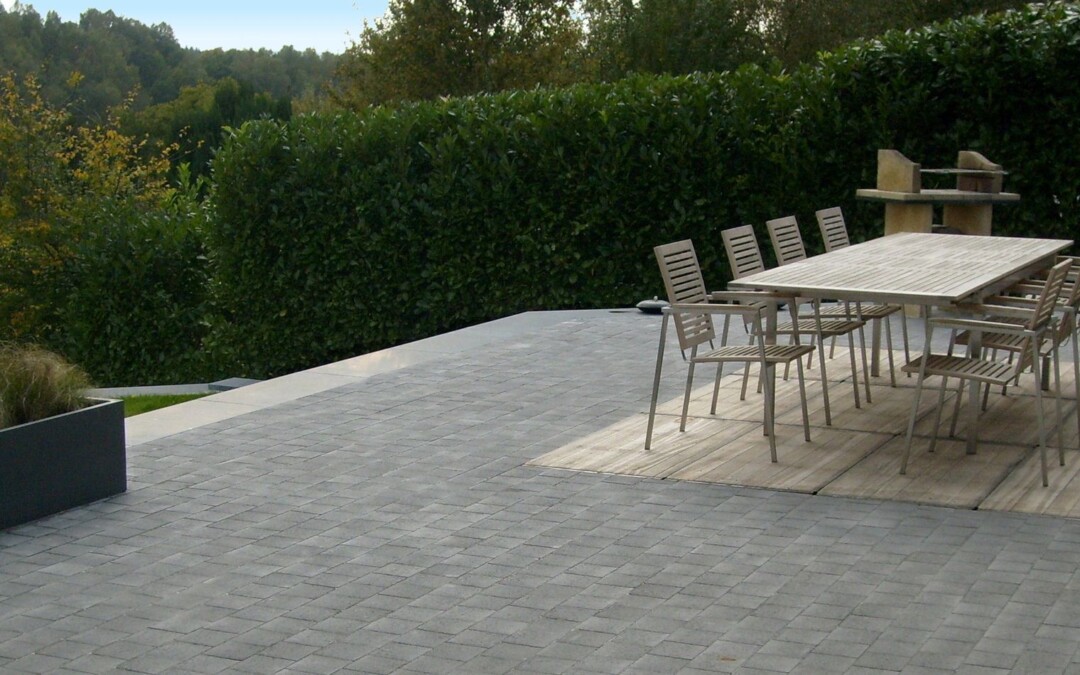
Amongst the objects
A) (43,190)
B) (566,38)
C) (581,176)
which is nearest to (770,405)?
(581,176)

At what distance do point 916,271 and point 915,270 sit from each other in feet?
0.17

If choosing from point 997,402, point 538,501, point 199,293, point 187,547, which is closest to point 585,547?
point 538,501

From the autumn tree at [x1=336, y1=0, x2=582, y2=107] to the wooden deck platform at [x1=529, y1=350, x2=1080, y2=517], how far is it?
21183 millimetres

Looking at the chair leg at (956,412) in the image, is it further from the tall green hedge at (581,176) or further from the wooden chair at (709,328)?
the tall green hedge at (581,176)

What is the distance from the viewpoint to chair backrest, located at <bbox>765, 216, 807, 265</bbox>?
881 centimetres

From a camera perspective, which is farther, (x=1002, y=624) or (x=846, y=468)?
(x=846, y=468)

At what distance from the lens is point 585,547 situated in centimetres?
535

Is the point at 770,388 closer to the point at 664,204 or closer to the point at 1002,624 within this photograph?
the point at 1002,624

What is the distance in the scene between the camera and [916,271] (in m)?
7.09

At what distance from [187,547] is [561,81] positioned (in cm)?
2530

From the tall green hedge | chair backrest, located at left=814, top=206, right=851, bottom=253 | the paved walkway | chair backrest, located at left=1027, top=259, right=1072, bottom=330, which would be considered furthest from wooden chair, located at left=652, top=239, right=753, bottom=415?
the tall green hedge

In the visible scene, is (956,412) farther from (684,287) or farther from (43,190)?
(43,190)

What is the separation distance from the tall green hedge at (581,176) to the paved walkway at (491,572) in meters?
5.60

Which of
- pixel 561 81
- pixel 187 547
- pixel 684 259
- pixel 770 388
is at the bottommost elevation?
pixel 187 547
